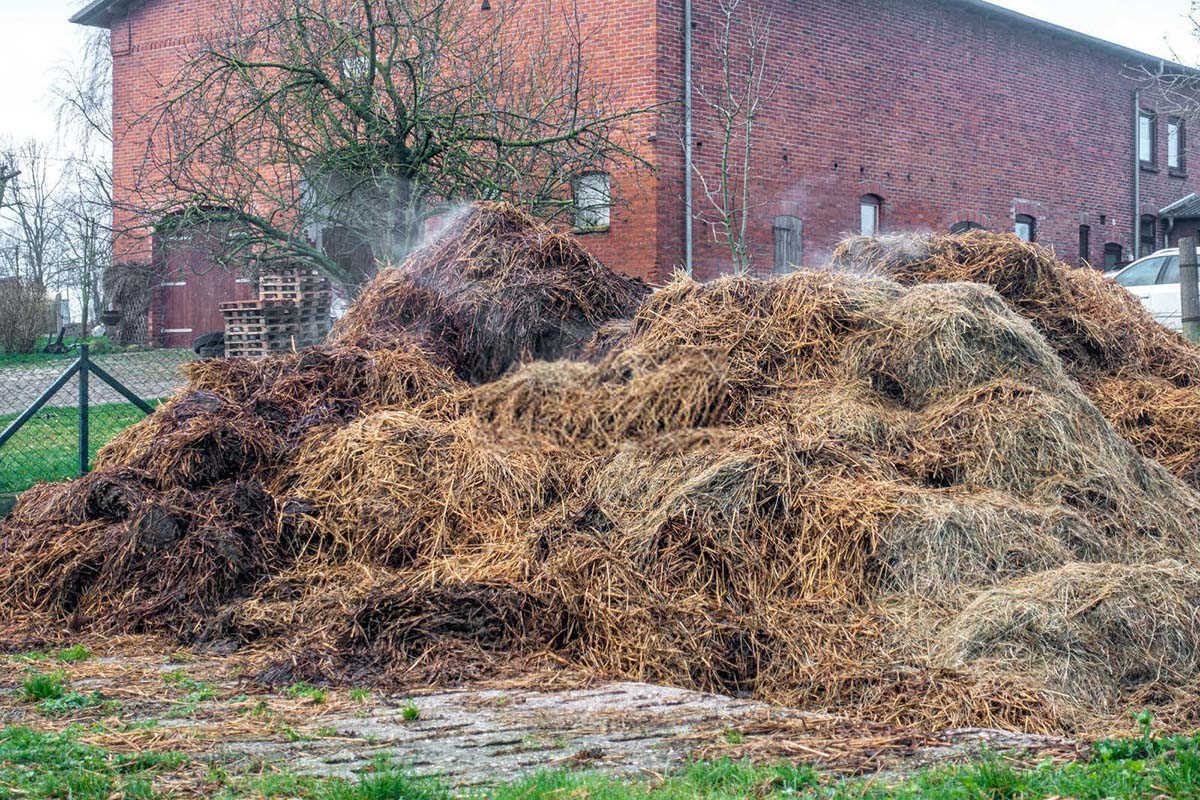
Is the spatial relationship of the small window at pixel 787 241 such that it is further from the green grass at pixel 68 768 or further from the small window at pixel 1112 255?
the green grass at pixel 68 768

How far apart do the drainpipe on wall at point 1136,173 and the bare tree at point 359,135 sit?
17789 mm

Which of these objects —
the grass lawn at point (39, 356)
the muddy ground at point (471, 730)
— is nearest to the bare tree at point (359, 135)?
the grass lawn at point (39, 356)

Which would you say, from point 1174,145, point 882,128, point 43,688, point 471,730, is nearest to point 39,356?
point 882,128

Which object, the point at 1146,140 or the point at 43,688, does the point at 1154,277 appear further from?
the point at 43,688

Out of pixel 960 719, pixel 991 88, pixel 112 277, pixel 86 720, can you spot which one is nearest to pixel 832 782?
pixel 960 719

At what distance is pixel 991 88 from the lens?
2581 centimetres

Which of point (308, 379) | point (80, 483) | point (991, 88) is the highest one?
point (991, 88)

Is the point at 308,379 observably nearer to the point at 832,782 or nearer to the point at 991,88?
the point at 832,782

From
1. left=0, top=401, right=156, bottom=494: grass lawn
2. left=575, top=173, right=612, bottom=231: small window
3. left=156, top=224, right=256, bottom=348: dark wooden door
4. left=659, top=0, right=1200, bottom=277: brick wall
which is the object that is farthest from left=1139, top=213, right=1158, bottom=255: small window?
left=0, top=401, right=156, bottom=494: grass lawn

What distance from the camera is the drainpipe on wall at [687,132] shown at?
64.9 feet

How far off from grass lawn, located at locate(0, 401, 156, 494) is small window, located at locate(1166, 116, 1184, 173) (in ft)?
91.2

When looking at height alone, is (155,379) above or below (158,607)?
above

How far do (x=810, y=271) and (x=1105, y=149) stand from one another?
24.2 m

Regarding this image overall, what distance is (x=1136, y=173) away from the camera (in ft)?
99.0
